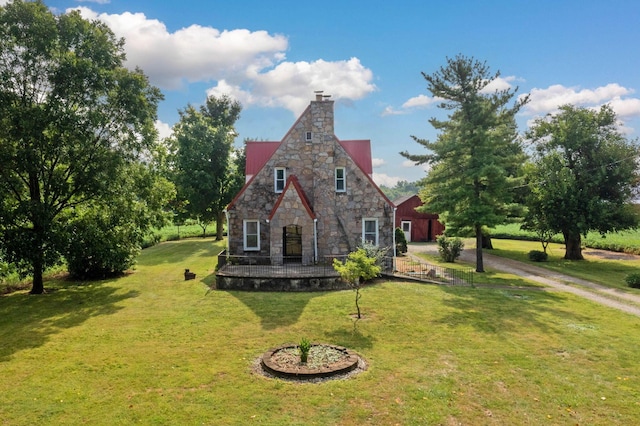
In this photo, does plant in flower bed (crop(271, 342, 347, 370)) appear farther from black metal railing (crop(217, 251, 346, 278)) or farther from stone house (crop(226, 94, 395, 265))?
stone house (crop(226, 94, 395, 265))

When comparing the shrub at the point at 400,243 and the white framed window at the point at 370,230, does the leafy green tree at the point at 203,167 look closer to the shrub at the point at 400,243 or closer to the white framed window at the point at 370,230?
the shrub at the point at 400,243

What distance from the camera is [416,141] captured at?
27.8 meters

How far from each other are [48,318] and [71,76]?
11779 mm

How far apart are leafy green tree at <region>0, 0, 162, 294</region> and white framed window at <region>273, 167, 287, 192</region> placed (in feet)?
26.6

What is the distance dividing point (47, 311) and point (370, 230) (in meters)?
17.7

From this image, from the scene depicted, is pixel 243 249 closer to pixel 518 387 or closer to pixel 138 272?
pixel 138 272

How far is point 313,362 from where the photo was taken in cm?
1195

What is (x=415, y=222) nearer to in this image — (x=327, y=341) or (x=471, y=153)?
(x=471, y=153)

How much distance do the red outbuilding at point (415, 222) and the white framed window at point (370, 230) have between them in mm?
23917

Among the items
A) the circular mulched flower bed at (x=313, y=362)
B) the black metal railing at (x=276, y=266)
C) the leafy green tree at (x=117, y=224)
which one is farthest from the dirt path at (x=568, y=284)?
the leafy green tree at (x=117, y=224)

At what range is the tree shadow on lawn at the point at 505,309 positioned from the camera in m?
15.7

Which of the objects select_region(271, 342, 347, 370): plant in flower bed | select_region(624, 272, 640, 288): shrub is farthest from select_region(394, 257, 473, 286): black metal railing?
select_region(271, 342, 347, 370): plant in flower bed

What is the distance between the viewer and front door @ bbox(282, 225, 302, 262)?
26.3m

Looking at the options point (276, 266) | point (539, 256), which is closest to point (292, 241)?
point (276, 266)
